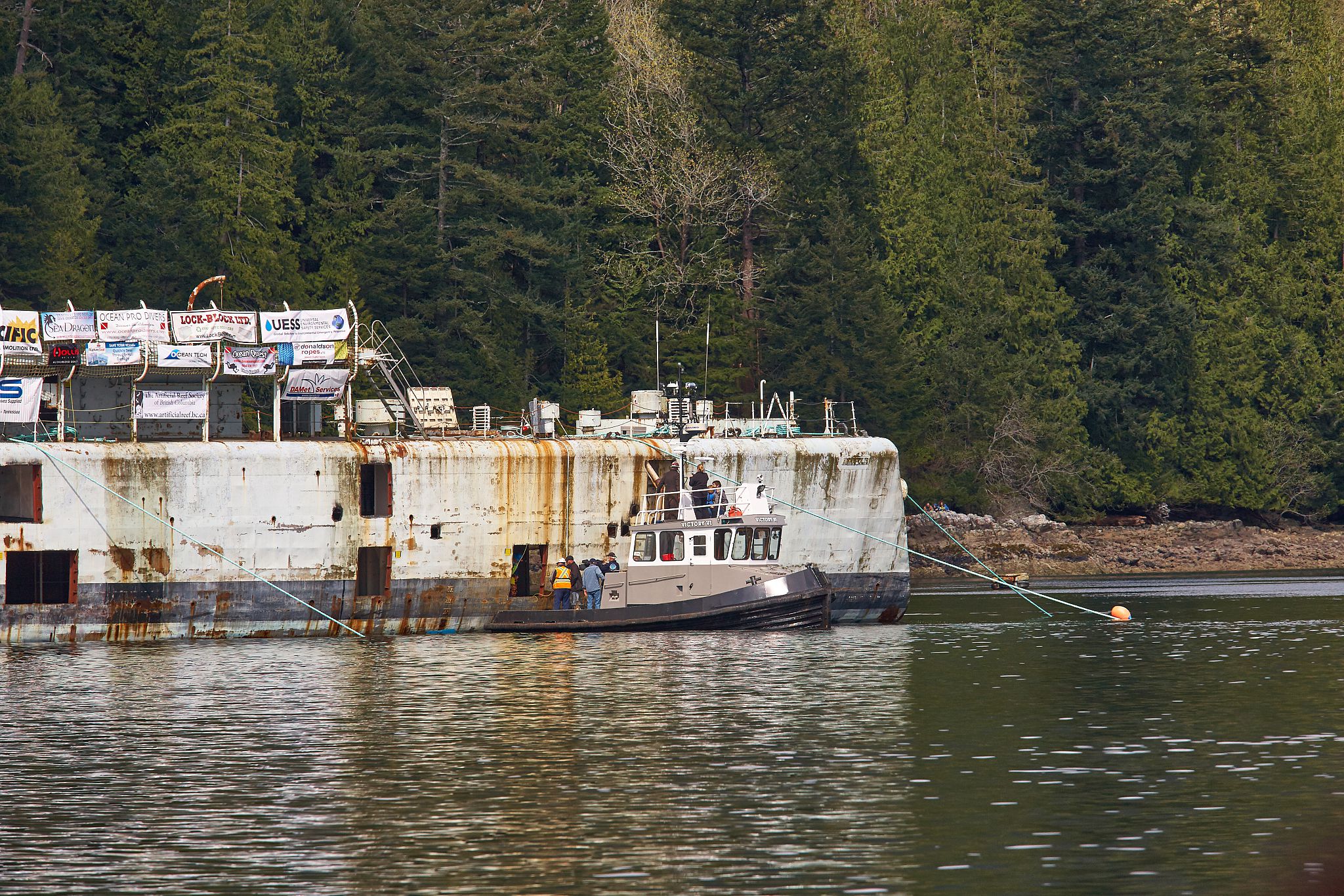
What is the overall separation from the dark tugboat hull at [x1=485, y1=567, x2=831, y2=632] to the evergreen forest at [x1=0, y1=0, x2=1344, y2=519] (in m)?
36.8

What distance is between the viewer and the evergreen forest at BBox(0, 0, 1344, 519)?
8612 centimetres

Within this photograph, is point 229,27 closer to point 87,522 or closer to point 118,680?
point 87,522

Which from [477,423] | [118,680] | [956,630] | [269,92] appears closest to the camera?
[118,680]

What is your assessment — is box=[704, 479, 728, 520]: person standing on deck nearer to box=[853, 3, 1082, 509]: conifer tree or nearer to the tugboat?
the tugboat

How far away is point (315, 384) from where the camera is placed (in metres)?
54.4

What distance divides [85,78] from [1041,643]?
5927 cm

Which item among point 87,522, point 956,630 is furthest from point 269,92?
point 956,630

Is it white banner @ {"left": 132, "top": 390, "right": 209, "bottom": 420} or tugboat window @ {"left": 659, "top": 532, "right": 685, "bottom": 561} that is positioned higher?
white banner @ {"left": 132, "top": 390, "right": 209, "bottom": 420}

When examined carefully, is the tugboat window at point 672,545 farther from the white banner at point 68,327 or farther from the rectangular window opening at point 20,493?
the white banner at point 68,327

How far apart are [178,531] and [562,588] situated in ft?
34.9

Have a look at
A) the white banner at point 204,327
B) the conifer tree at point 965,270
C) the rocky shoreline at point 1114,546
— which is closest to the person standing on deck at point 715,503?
the white banner at point 204,327

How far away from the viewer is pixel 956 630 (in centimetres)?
5528

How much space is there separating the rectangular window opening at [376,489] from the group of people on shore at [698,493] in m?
7.83

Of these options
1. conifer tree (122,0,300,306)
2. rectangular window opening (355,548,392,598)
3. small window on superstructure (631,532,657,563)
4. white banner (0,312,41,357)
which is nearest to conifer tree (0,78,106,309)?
conifer tree (122,0,300,306)
